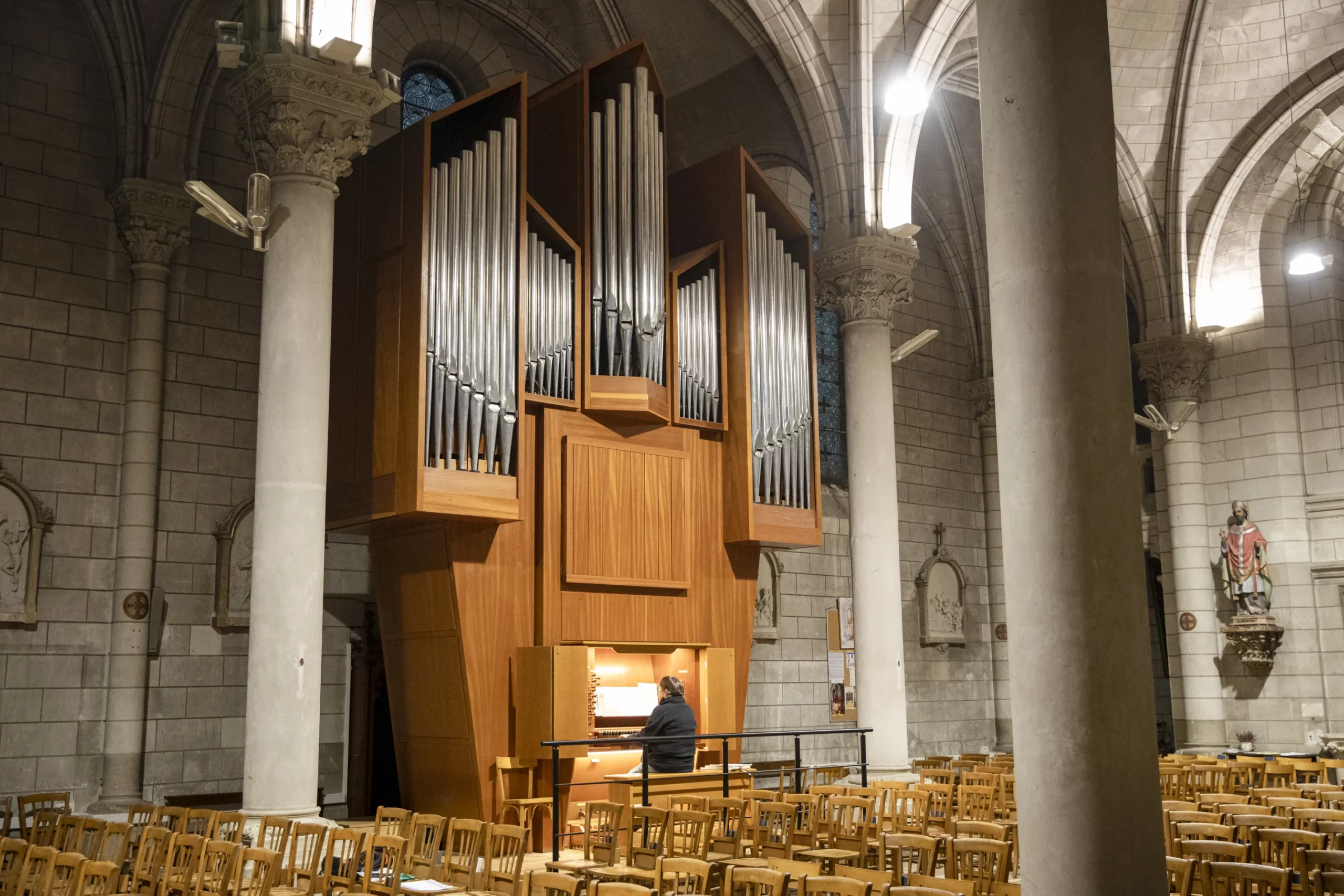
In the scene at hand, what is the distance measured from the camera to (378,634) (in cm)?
1465

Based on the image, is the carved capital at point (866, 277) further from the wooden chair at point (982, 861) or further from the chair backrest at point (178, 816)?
the chair backrest at point (178, 816)

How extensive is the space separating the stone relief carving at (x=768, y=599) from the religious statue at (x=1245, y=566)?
7.61 m

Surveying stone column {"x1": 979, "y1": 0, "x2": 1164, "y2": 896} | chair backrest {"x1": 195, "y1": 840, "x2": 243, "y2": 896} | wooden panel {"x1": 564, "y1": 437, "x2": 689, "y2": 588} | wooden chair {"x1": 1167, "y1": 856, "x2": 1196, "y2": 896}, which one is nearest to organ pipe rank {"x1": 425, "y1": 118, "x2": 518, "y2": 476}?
wooden panel {"x1": 564, "y1": 437, "x2": 689, "y2": 588}

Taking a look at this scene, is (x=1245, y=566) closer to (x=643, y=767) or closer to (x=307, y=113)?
(x=643, y=767)

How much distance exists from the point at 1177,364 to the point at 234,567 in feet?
51.6

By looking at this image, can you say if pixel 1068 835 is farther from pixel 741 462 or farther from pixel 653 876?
pixel 741 462

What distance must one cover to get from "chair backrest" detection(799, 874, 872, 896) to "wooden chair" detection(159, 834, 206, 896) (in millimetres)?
3480

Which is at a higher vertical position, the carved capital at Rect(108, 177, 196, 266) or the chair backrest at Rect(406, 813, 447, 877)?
the carved capital at Rect(108, 177, 196, 266)

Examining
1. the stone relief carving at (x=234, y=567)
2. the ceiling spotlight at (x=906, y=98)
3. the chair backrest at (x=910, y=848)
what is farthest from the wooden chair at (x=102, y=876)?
the ceiling spotlight at (x=906, y=98)

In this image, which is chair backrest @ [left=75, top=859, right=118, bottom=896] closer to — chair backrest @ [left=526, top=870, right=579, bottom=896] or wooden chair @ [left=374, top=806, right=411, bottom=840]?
wooden chair @ [left=374, top=806, right=411, bottom=840]

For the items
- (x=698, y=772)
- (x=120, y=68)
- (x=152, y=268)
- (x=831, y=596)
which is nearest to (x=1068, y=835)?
(x=698, y=772)

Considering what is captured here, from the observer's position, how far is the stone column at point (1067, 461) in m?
4.30

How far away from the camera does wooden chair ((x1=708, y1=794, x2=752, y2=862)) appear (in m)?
8.46

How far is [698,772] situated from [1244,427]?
44.8 feet
